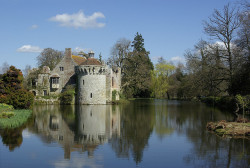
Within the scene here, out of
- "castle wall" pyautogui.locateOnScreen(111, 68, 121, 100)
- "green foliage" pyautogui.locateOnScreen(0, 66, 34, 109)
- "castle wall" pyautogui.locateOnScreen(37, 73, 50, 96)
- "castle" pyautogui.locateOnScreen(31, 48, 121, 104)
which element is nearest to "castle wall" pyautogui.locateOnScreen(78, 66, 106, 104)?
"castle" pyautogui.locateOnScreen(31, 48, 121, 104)

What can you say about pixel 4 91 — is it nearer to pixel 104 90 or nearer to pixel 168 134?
pixel 104 90

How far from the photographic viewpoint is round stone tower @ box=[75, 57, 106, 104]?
A: 3697 centimetres

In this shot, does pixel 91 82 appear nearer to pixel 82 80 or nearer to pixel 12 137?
pixel 82 80

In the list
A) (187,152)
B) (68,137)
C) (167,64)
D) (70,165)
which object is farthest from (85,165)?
(167,64)

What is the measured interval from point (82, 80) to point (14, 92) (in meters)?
12.3

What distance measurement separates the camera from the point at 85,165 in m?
9.10

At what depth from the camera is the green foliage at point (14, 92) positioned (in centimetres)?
2522

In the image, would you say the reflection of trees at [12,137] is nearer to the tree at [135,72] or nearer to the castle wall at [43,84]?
the castle wall at [43,84]

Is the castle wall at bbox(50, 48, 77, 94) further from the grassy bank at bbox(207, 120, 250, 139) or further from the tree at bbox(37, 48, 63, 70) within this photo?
the grassy bank at bbox(207, 120, 250, 139)

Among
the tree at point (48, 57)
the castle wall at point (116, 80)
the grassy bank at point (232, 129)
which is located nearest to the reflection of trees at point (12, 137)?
the grassy bank at point (232, 129)

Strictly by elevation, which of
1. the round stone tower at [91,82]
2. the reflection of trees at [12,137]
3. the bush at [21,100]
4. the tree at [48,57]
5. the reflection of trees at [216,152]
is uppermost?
the tree at [48,57]

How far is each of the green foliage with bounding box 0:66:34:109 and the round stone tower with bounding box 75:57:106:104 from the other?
10.9 m

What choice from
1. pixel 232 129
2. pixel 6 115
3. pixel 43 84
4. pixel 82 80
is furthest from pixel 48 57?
pixel 232 129

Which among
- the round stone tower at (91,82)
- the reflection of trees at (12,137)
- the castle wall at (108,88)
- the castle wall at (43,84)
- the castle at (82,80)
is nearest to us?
the reflection of trees at (12,137)
